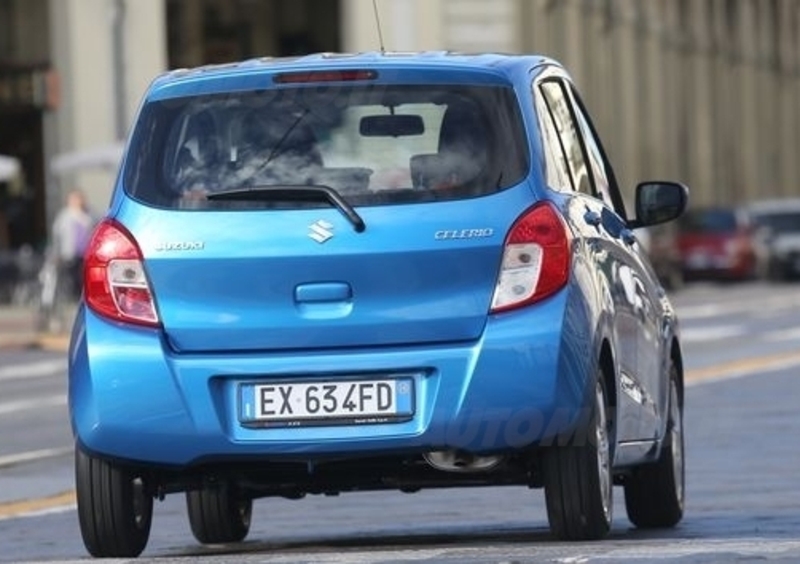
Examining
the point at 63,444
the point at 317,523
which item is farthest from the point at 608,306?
the point at 63,444

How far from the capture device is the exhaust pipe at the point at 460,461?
1022 centimetres

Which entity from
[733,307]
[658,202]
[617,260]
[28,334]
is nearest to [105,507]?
[617,260]

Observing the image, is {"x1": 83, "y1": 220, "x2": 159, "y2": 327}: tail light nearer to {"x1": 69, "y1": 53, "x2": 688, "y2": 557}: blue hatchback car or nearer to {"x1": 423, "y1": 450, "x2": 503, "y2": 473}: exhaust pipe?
{"x1": 69, "y1": 53, "x2": 688, "y2": 557}: blue hatchback car

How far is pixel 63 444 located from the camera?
20.3 meters

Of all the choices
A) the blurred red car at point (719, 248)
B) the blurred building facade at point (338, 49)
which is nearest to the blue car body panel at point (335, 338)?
the blurred building facade at point (338, 49)

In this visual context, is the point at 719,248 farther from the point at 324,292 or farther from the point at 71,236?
the point at 324,292

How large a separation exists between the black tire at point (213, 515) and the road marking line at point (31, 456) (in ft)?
21.8

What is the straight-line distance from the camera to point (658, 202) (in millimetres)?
12078

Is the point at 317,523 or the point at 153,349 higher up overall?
the point at 153,349

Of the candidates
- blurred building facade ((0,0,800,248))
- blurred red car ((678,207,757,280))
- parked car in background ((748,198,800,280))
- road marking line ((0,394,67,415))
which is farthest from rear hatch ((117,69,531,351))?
parked car in background ((748,198,800,280))

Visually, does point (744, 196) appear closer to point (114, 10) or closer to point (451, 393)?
point (114, 10)

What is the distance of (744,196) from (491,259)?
7290 cm

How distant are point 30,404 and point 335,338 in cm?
1574

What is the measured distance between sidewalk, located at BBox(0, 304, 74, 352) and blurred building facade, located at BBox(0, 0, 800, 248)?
2967mm
